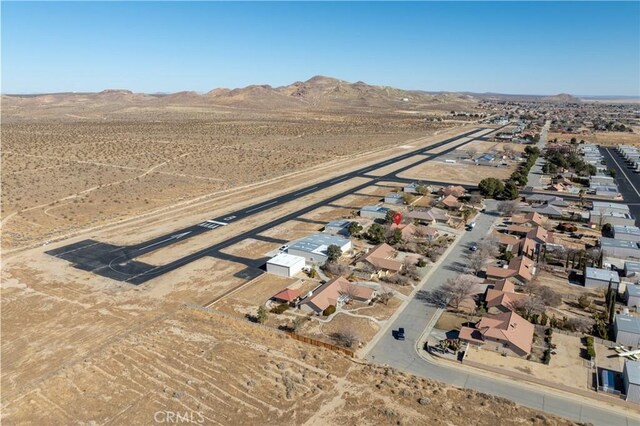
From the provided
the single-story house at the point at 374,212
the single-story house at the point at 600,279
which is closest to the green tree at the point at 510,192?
the single-story house at the point at 374,212

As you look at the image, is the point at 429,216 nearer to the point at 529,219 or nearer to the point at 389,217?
the point at 389,217

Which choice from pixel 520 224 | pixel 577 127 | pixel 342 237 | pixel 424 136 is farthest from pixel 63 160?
pixel 577 127

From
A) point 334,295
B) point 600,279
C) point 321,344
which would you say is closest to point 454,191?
point 600,279

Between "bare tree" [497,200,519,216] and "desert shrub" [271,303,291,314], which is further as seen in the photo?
"bare tree" [497,200,519,216]

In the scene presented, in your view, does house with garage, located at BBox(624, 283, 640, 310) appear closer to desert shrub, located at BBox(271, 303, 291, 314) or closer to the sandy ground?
the sandy ground

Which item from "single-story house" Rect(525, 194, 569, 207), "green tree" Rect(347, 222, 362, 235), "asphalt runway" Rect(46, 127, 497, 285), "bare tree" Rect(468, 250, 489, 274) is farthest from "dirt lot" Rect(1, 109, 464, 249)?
"bare tree" Rect(468, 250, 489, 274)

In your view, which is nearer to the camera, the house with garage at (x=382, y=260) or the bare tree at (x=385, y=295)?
the bare tree at (x=385, y=295)

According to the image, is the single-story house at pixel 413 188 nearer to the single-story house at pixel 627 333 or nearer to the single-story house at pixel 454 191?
the single-story house at pixel 454 191
